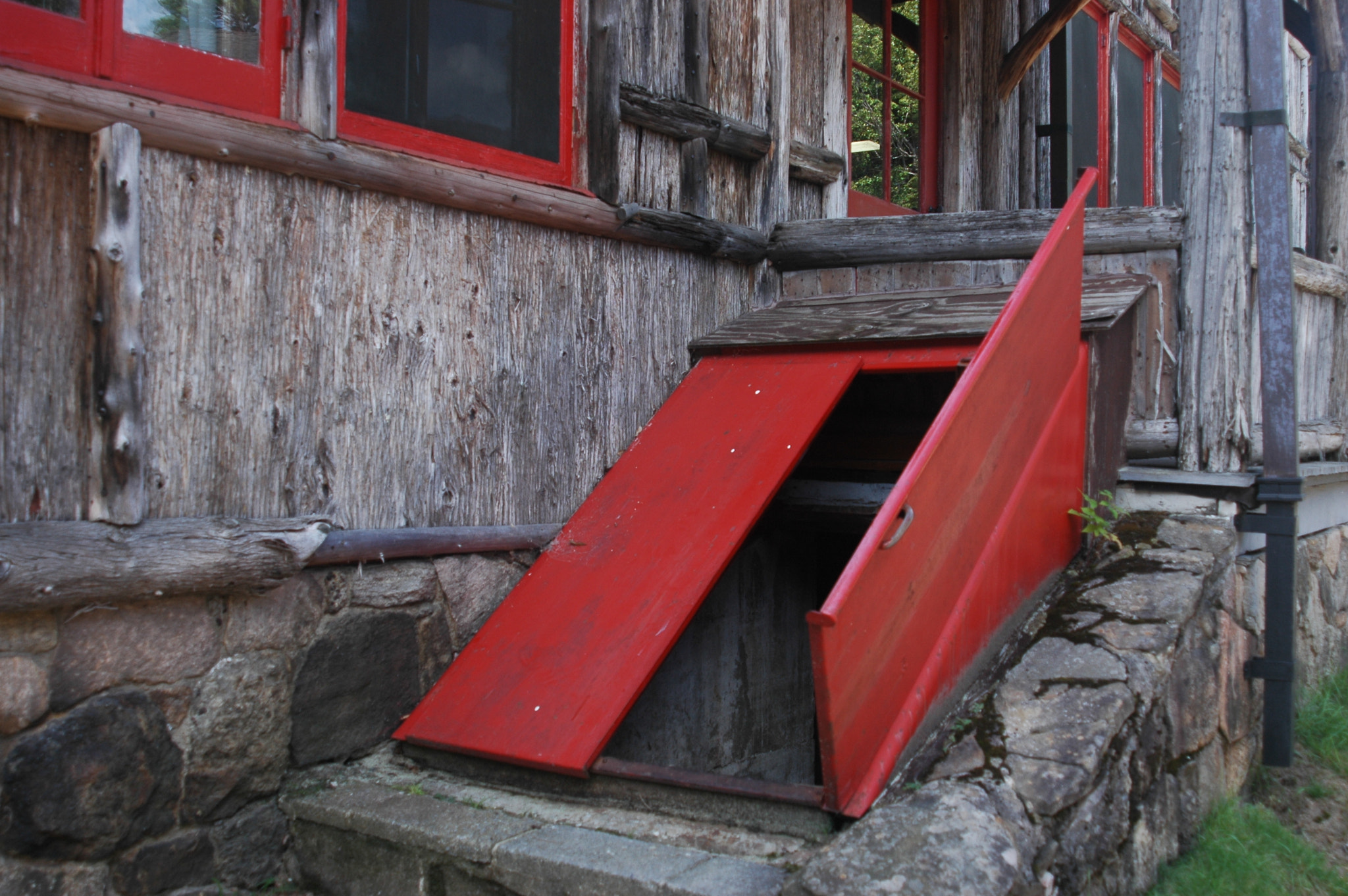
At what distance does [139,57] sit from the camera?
2.79m

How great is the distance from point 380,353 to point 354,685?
1060 mm

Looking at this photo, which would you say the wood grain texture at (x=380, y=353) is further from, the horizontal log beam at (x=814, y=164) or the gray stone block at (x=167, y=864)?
the horizontal log beam at (x=814, y=164)

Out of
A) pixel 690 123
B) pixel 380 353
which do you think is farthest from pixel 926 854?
pixel 690 123

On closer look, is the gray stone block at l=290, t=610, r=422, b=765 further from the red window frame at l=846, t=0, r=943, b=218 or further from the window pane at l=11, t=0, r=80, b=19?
the red window frame at l=846, t=0, r=943, b=218

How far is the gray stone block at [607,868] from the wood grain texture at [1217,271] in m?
2.65

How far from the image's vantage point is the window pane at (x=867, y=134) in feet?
24.6

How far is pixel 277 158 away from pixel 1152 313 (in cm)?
326

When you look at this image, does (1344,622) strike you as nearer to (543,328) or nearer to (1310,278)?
(1310,278)

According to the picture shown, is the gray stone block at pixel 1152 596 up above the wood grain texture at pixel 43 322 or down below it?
below

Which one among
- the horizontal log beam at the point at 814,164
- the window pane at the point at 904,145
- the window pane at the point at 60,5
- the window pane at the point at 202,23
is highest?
the window pane at the point at 904,145

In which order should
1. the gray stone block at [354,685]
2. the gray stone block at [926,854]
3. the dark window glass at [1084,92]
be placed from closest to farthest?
the gray stone block at [926,854]
the gray stone block at [354,685]
the dark window glass at [1084,92]

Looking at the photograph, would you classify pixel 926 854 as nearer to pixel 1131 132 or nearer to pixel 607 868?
pixel 607 868

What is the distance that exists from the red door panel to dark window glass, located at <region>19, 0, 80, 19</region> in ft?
6.99

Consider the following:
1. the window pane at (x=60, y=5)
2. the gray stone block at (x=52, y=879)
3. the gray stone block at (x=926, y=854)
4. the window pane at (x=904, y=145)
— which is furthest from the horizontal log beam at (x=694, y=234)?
the window pane at (x=904, y=145)
